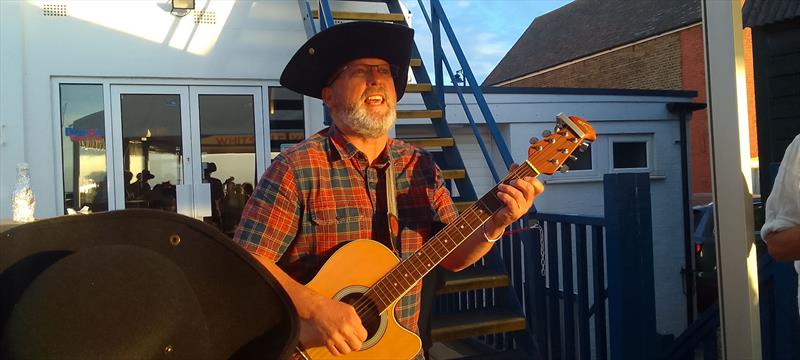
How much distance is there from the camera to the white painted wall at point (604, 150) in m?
7.55

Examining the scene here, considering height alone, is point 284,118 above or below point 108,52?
below

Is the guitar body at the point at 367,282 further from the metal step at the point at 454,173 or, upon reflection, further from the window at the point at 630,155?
the window at the point at 630,155

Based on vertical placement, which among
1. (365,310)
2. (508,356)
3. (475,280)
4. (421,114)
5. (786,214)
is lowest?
(508,356)

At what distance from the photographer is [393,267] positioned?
1.89 metres

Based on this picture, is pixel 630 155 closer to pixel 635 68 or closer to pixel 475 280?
pixel 475 280

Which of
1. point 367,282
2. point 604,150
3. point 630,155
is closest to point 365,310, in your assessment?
point 367,282

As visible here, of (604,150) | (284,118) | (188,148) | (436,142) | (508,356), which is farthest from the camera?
(604,150)

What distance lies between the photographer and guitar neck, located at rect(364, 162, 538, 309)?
1847mm

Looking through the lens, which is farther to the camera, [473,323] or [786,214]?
[473,323]

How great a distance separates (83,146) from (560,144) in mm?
4127

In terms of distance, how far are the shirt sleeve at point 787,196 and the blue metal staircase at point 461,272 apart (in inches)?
45.0

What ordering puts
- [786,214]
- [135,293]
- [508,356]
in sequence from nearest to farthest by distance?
1. [135,293]
2. [786,214]
3. [508,356]

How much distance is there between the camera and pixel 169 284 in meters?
0.78

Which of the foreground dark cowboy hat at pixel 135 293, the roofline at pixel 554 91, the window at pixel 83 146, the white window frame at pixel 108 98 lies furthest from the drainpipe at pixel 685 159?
the foreground dark cowboy hat at pixel 135 293
